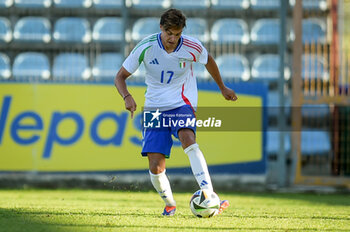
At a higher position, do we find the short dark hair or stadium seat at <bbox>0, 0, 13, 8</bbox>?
stadium seat at <bbox>0, 0, 13, 8</bbox>

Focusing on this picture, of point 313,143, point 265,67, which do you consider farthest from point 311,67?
point 265,67

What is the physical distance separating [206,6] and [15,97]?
5424 mm

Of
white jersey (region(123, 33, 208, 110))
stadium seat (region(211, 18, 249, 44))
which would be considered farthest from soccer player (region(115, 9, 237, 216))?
stadium seat (region(211, 18, 249, 44))

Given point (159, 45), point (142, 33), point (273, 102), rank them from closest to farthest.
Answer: point (159, 45)
point (273, 102)
point (142, 33)

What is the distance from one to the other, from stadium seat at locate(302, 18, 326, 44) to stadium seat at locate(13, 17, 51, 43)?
500 cm

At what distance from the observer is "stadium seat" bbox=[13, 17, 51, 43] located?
473 inches

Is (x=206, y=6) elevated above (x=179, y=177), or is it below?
above

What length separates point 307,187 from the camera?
907 cm

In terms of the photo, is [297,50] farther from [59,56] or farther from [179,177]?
[59,56]

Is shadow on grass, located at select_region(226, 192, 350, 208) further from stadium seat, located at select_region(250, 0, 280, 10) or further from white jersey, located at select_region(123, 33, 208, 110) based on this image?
stadium seat, located at select_region(250, 0, 280, 10)

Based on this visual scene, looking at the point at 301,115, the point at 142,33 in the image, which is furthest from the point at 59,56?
the point at 301,115

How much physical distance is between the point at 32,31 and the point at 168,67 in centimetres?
793

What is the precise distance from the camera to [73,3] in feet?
42.4

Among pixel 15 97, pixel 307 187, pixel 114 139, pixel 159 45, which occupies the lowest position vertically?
pixel 307 187
